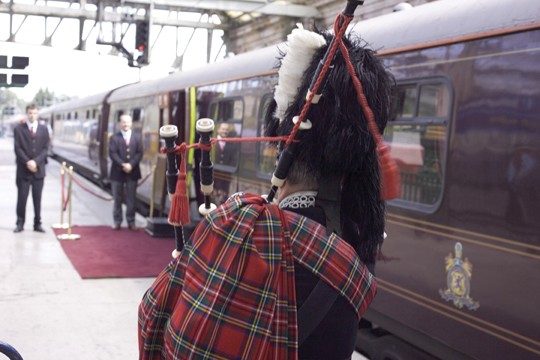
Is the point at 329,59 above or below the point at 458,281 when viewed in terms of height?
above

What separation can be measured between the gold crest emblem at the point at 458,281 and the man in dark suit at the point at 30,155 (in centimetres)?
688

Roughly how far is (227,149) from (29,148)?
2807 millimetres

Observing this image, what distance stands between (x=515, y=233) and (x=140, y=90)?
38.7ft

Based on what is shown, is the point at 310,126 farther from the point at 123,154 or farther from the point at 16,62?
the point at 16,62

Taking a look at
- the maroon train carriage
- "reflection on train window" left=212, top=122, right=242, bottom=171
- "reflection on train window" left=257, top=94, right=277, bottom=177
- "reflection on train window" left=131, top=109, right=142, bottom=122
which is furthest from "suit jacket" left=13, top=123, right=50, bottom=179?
the maroon train carriage

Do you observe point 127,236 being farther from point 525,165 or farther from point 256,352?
point 256,352

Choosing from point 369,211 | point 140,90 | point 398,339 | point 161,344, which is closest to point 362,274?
point 369,211

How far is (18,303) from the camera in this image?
6.20 meters

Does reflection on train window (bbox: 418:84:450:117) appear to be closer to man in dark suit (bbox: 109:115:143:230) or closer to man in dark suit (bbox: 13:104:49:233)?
man in dark suit (bbox: 13:104:49:233)

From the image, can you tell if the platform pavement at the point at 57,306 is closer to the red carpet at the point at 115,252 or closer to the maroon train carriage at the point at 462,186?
the red carpet at the point at 115,252

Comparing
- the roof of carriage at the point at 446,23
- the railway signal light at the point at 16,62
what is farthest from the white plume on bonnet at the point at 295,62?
the railway signal light at the point at 16,62

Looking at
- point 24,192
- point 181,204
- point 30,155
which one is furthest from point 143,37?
point 181,204

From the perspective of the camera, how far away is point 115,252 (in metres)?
8.92

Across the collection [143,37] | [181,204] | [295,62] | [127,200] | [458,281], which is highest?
[143,37]
